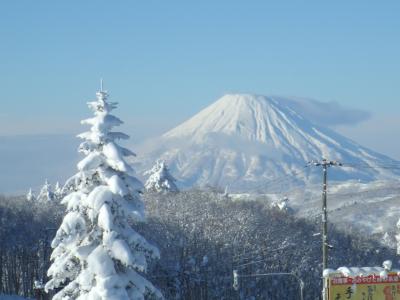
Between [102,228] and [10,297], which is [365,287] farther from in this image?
[10,297]

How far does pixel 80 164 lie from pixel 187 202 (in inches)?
3286

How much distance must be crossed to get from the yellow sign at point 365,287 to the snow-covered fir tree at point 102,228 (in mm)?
6242

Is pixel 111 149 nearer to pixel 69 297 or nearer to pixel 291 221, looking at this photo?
pixel 69 297

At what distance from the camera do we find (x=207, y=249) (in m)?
85.4

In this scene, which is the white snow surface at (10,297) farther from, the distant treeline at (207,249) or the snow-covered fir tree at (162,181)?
the snow-covered fir tree at (162,181)

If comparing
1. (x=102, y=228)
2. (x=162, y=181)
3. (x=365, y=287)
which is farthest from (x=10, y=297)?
(x=102, y=228)

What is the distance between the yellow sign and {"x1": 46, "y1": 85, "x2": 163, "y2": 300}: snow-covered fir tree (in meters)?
6.24

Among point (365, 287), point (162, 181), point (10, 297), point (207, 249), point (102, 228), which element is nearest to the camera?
point (102, 228)

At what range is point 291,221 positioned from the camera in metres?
110

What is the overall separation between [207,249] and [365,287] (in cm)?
6008

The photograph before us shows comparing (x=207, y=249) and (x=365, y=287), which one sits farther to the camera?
(x=207, y=249)

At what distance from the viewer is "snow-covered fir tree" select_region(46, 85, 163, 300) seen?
71.8 ft

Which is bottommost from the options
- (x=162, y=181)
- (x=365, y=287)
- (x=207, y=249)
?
(x=365, y=287)

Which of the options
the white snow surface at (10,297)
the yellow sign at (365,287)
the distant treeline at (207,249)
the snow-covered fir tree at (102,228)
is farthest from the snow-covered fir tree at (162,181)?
the snow-covered fir tree at (102,228)
